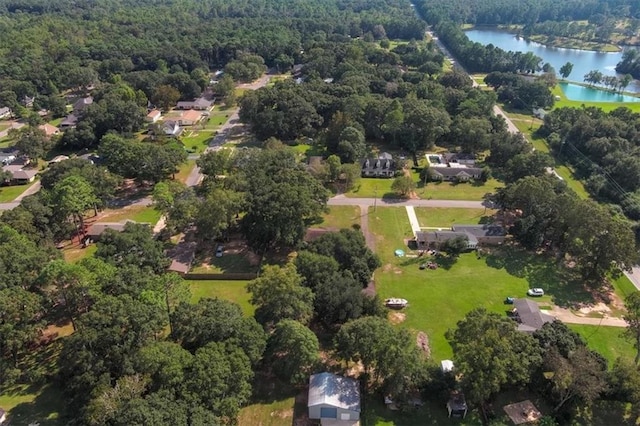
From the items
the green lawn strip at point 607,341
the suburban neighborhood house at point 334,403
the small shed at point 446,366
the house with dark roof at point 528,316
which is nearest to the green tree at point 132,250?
the suburban neighborhood house at point 334,403

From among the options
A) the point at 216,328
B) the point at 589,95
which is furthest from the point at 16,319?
the point at 589,95

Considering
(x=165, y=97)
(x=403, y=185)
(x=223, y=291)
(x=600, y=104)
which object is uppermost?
(x=165, y=97)

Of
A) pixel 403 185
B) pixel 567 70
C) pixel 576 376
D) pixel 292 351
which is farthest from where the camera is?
pixel 567 70

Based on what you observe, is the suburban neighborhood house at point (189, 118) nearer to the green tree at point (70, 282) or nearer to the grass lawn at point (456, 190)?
the grass lawn at point (456, 190)

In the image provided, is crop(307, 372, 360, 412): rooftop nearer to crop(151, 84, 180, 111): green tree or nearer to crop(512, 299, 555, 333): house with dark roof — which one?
crop(512, 299, 555, 333): house with dark roof

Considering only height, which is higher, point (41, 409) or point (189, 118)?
point (189, 118)

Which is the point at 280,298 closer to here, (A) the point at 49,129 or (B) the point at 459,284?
(B) the point at 459,284

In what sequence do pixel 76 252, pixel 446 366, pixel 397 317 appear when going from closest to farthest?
pixel 446 366 < pixel 397 317 < pixel 76 252
